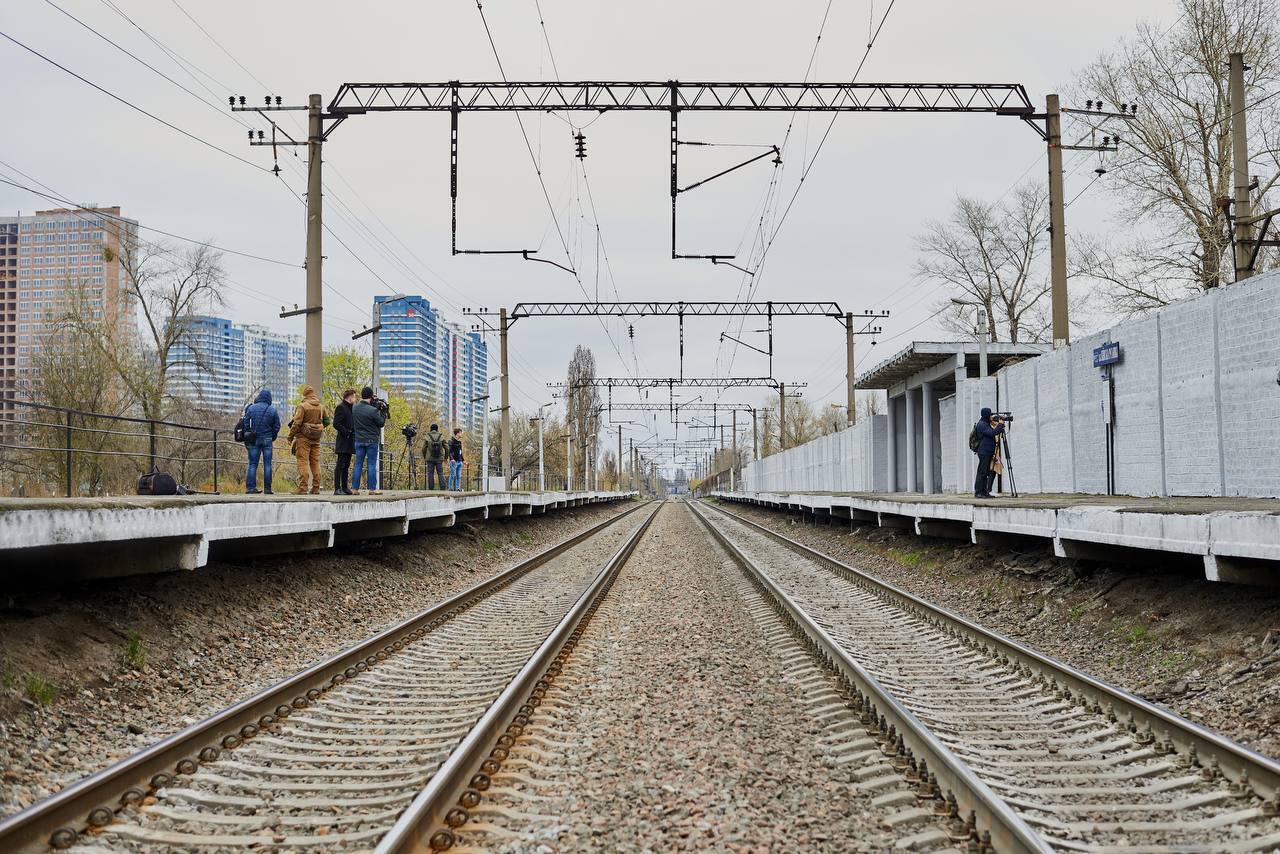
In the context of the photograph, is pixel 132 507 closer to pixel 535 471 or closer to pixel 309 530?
pixel 309 530

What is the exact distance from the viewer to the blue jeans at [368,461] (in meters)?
17.7

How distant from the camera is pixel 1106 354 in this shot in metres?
16.0

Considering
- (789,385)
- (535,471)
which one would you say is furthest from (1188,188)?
(535,471)

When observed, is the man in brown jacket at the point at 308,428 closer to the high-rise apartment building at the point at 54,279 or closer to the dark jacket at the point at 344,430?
the dark jacket at the point at 344,430

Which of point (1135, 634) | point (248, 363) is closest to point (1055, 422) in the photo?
point (1135, 634)

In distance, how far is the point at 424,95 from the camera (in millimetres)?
16594

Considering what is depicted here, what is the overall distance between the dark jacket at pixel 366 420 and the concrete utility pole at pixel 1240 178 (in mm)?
15742

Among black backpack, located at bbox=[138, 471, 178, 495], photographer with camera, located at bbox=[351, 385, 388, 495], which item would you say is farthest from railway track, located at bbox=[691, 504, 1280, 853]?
photographer with camera, located at bbox=[351, 385, 388, 495]

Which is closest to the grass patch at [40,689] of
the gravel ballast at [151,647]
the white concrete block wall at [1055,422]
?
the gravel ballast at [151,647]

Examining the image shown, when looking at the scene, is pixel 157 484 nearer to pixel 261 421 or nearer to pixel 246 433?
pixel 246 433

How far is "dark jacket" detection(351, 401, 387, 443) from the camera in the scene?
56.3ft

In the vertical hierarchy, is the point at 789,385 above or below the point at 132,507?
above

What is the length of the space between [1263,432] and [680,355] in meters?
25.9

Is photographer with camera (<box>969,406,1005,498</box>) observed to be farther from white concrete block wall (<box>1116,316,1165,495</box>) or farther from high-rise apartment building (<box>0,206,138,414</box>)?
high-rise apartment building (<box>0,206,138,414</box>)
